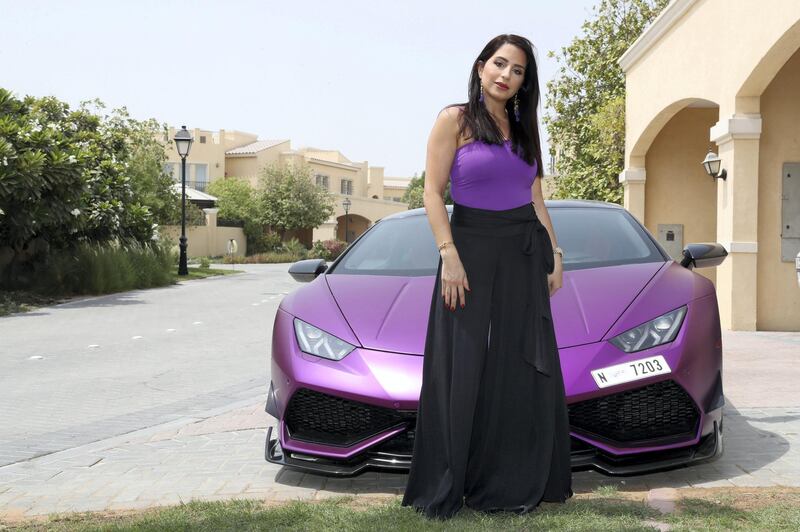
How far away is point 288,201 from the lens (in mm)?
56406

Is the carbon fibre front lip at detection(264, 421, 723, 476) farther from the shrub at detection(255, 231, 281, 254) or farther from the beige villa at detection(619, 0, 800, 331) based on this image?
the shrub at detection(255, 231, 281, 254)

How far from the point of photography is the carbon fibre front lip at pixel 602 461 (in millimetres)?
3889

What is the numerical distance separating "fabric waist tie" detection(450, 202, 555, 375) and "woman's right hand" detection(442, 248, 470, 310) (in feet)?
0.58

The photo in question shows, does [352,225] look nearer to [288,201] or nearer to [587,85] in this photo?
[288,201]

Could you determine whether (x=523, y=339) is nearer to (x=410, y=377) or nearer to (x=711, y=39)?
(x=410, y=377)

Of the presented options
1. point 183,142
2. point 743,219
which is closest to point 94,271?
point 183,142

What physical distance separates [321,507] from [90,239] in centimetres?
1844

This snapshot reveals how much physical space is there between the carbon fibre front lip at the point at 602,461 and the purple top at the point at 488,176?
46.2 inches

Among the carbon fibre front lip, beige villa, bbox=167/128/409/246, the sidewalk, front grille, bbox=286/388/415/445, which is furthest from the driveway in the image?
beige villa, bbox=167/128/409/246

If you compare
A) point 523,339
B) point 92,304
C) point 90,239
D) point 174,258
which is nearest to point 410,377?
point 523,339

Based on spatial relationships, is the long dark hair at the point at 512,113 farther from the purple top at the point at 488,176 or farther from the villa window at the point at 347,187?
the villa window at the point at 347,187

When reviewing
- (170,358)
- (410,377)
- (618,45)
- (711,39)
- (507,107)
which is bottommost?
(170,358)

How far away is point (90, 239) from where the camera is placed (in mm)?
20781

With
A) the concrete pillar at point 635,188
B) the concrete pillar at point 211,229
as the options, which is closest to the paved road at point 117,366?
the concrete pillar at point 635,188
